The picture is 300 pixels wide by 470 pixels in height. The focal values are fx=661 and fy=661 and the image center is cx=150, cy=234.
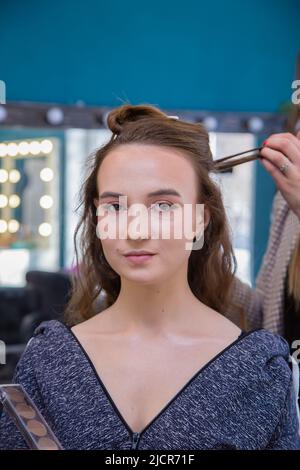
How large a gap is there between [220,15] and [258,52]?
0.25 metres

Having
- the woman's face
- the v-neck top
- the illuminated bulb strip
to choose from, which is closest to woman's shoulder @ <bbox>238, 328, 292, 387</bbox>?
the v-neck top

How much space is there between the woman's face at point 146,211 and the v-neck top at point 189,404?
0.43 feet

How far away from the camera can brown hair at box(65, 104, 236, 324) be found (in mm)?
855

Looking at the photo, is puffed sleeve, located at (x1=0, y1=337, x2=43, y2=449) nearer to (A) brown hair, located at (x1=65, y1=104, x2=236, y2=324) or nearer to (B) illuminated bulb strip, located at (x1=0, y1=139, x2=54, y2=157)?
(A) brown hair, located at (x1=65, y1=104, x2=236, y2=324)

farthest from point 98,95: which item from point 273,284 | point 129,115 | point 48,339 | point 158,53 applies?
point 48,339

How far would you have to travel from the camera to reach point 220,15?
3027 millimetres

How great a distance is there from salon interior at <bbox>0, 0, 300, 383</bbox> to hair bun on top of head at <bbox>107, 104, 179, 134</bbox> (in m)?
1.53

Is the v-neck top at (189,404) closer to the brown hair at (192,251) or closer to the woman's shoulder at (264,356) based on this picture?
the woman's shoulder at (264,356)

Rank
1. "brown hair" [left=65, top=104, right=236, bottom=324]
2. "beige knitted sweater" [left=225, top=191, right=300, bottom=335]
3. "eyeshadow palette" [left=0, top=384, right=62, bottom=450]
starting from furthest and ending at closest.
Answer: "beige knitted sweater" [left=225, top=191, right=300, bottom=335] < "brown hair" [left=65, top=104, right=236, bottom=324] < "eyeshadow palette" [left=0, top=384, right=62, bottom=450]

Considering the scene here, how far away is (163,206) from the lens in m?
0.78

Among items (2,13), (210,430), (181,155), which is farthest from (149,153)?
(2,13)

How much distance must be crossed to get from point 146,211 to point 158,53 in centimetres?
226

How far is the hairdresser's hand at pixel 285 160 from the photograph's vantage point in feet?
2.86

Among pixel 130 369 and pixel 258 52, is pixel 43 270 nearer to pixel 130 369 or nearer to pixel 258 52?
pixel 258 52
